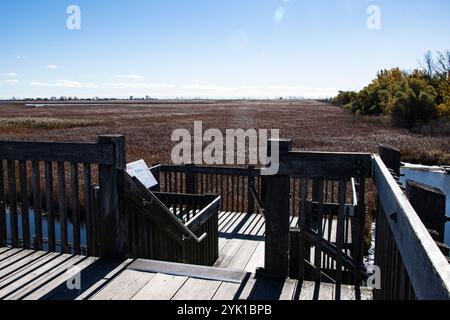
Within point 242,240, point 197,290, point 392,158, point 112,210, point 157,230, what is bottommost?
point 242,240

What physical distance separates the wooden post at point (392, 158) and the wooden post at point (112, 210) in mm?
2263

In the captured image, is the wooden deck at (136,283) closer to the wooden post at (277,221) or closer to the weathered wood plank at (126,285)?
the weathered wood plank at (126,285)

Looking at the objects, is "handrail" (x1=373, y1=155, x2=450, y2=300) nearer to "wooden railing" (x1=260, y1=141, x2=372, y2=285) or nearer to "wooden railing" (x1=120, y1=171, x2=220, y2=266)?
"wooden railing" (x1=260, y1=141, x2=372, y2=285)

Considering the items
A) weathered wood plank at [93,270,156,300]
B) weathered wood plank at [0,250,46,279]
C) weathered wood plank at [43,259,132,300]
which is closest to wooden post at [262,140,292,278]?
weathered wood plank at [93,270,156,300]

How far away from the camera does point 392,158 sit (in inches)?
123

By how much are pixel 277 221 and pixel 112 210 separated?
5.02 feet

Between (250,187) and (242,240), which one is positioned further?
(250,187)

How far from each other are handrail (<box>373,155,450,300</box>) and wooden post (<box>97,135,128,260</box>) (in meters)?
2.50

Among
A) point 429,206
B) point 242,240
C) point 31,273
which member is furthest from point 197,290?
point 242,240

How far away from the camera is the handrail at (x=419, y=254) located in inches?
46.0

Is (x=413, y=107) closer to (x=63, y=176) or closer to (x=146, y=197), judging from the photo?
(x=146, y=197)

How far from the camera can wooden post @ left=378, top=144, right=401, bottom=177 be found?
3050 millimetres
